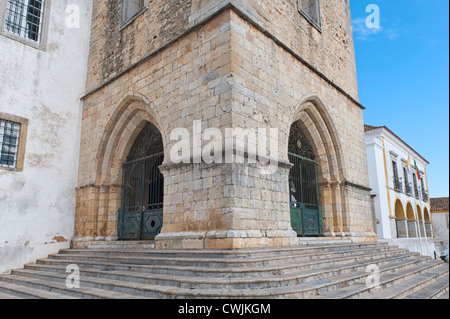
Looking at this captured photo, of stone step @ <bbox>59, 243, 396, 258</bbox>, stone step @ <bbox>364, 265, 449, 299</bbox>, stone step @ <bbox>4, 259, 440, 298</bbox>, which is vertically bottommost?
stone step @ <bbox>364, 265, 449, 299</bbox>

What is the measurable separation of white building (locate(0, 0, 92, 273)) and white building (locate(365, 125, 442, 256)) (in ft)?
38.5

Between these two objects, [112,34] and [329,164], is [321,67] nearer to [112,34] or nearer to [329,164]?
[329,164]

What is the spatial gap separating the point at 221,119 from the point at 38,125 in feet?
16.1

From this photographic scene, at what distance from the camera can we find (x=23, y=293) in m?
4.80

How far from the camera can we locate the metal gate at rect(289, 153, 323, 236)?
7410mm

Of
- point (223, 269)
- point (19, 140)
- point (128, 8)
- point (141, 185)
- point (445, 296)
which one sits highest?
point (128, 8)

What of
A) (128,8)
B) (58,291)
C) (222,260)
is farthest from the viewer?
(128,8)

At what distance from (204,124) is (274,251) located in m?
2.30

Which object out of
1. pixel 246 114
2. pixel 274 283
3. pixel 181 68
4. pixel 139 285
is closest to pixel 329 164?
pixel 246 114

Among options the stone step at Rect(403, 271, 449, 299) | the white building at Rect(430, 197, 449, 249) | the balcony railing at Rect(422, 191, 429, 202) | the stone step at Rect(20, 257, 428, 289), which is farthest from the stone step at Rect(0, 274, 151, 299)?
the white building at Rect(430, 197, 449, 249)

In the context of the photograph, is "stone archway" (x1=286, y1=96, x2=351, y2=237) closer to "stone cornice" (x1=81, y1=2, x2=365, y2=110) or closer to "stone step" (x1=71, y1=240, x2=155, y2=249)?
"stone cornice" (x1=81, y1=2, x2=365, y2=110)

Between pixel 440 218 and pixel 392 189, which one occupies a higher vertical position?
pixel 392 189

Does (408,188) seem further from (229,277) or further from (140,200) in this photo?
(229,277)

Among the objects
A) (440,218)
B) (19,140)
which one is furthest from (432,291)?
(440,218)
